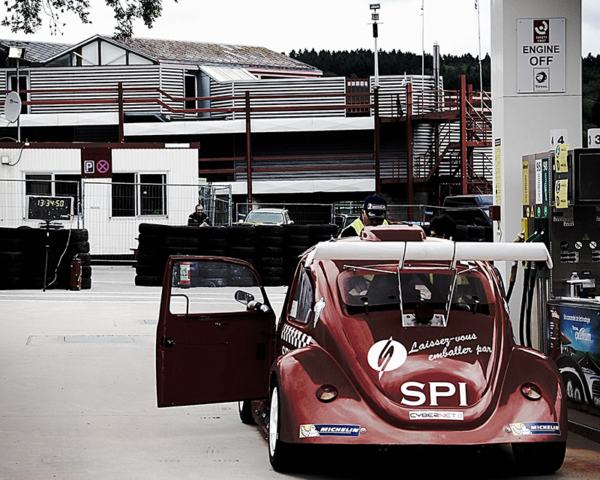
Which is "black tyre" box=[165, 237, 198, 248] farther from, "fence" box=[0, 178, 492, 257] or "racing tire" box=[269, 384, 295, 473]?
"racing tire" box=[269, 384, 295, 473]

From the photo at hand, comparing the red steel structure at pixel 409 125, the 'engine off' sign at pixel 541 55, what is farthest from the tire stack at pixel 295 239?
the red steel structure at pixel 409 125

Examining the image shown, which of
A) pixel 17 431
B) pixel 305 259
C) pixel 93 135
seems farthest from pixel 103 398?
pixel 93 135

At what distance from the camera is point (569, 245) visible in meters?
9.49

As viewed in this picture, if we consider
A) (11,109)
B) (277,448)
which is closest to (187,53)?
(11,109)

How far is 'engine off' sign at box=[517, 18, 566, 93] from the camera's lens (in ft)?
35.2

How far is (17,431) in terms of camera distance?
786 centimetres

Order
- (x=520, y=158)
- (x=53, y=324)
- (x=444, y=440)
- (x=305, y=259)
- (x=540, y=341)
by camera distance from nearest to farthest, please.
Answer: (x=444, y=440), (x=305, y=259), (x=540, y=341), (x=520, y=158), (x=53, y=324)

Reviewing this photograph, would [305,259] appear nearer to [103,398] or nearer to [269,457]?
[269,457]

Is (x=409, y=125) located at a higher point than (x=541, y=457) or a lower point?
higher

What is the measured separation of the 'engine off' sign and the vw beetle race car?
4.28 m

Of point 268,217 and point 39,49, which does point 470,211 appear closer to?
point 268,217

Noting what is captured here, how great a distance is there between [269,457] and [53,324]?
29.5ft

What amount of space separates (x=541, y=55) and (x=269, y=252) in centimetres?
1232

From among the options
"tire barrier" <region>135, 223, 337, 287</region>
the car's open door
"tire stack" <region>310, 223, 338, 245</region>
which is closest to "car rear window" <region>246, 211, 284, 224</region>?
"tire stack" <region>310, 223, 338, 245</region>
